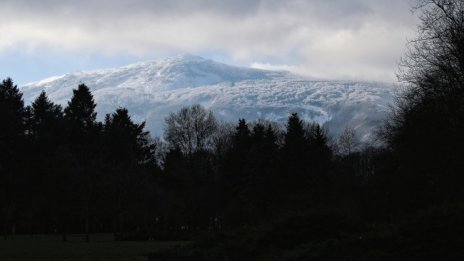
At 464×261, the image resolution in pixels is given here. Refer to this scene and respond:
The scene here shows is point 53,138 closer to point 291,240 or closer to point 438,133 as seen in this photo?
point 438,133

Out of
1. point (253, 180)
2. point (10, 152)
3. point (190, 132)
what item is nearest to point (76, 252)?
point (10, 152)

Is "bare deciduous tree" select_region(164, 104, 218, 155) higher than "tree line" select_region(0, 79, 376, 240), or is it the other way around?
"bare deciduous tree" select_region(164, 104, 218, 155)

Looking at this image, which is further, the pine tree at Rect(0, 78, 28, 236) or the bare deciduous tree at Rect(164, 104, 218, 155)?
the bare deciduous tree at Rect(164, 104, 218, 155)

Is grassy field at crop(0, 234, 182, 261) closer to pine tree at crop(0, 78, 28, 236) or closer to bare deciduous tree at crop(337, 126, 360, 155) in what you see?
pine tree at crop(0, 78, 28, 236)

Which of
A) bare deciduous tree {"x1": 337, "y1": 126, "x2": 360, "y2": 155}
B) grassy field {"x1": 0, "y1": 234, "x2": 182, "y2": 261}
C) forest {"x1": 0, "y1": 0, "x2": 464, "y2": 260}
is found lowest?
grassy field {"x1": 0, "y1": 234, "x2": 182, "y2": 261}

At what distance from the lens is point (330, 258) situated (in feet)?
44.1

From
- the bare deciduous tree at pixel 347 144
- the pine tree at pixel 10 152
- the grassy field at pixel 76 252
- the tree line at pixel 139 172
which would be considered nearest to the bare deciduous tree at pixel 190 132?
the tree line at pixel 139 172

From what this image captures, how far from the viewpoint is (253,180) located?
64.6 metres

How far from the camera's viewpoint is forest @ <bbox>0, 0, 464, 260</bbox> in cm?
1644

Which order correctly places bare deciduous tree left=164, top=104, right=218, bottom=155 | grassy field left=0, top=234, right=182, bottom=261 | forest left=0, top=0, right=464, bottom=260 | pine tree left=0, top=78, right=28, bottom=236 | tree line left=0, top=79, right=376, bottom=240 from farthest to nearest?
bare deciduous tree left=164, top=104, right=218, bottom=155
pine tree left=0, top=78, right=28, bottom=236
tree line left=0, top=79, right=376, bottom=240
grassy field left=0, top=234, right=182, bottom=261
forest left=0, top=0, right=464, bottom=260

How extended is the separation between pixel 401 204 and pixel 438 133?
1467 centimetres

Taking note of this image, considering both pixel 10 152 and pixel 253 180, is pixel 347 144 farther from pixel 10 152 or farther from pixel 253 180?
pixel 10 152

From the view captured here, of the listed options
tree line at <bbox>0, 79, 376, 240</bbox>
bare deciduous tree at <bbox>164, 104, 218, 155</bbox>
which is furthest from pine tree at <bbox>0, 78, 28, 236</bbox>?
bare deciduous tree at <bbox>164, 104, 218, 155</bbox>

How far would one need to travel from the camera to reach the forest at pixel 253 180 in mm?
16438
